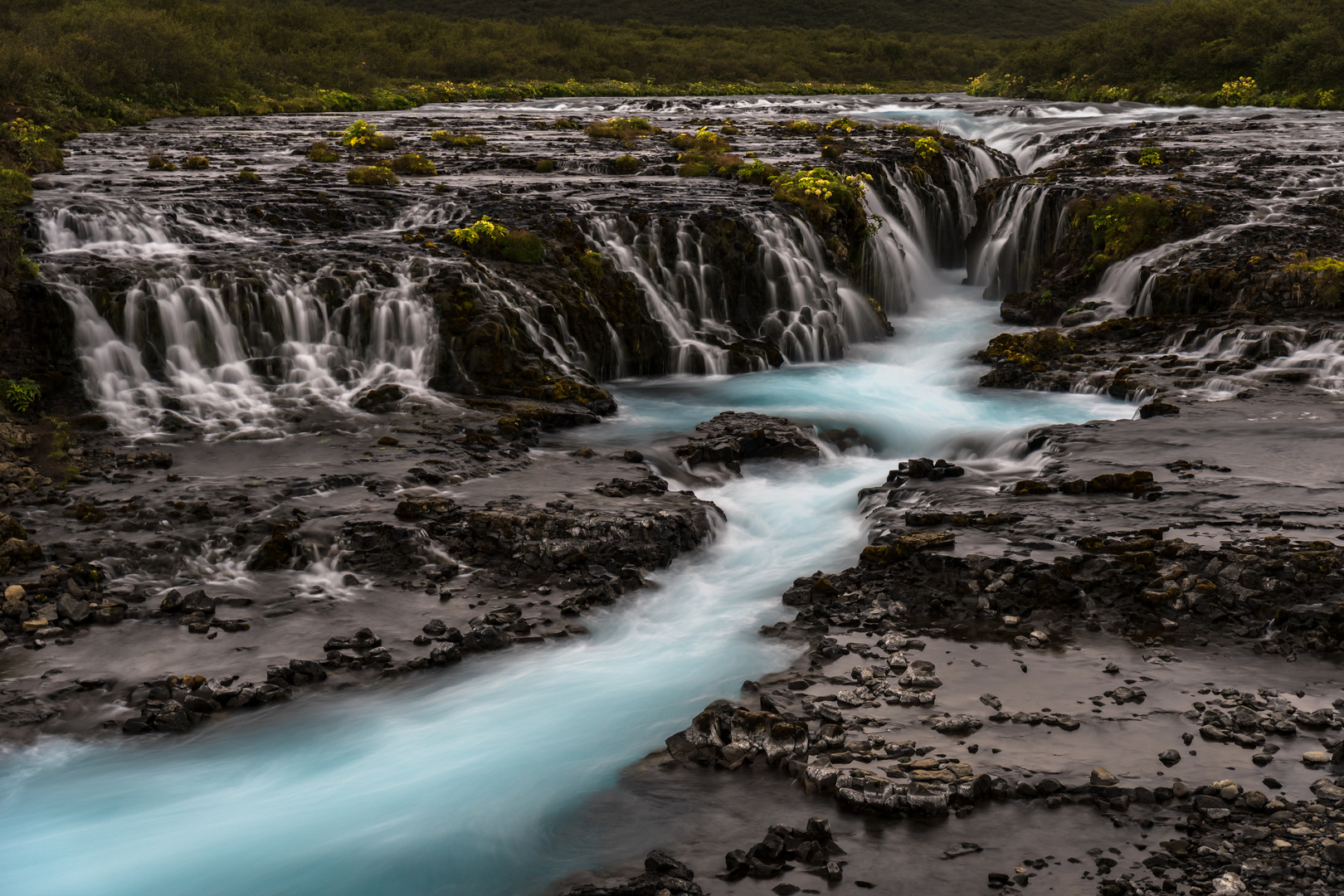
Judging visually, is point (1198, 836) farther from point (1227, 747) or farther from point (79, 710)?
point (79, 710)

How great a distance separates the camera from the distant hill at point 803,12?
10350 cm

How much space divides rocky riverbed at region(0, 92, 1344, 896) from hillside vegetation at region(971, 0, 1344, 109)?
20.2m

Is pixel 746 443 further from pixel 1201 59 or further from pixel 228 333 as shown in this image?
pixel 1201 59

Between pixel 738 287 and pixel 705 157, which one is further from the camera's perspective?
pixel 705 157

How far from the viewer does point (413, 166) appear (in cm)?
2556

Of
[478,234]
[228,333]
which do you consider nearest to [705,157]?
[478,234]

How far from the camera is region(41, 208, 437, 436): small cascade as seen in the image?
15203 mm

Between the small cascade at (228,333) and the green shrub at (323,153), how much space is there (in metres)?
9.30


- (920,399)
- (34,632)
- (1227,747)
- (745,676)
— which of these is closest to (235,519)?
(34,632)

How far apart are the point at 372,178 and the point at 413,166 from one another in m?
2.21

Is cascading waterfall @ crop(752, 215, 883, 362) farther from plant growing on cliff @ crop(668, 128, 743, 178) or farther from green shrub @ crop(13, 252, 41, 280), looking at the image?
green shrub @ crop(13, 252, 41, 280)

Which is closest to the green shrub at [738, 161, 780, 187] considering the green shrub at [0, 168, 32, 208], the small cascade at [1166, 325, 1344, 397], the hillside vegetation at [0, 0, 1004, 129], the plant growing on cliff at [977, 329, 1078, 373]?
the plant growing on cliff at [977, 329, 1078, 373]

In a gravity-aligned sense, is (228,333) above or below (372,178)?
below

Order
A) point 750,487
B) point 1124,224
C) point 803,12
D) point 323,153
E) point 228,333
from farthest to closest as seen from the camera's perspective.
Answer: point 803,12 < point 323,153 < point 1124,224 < point 228,333 < point 750,487
